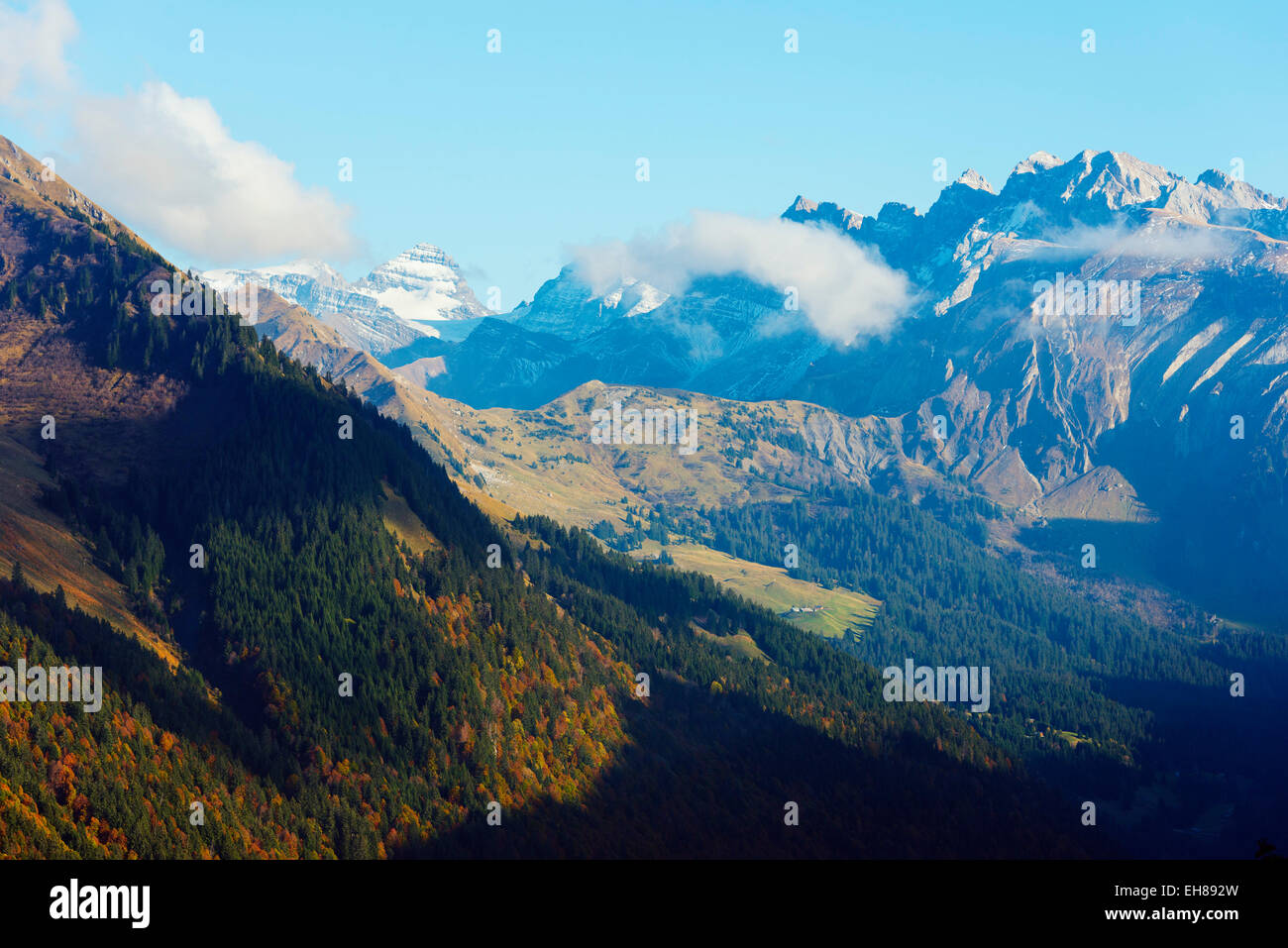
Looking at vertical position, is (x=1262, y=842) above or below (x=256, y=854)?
above
